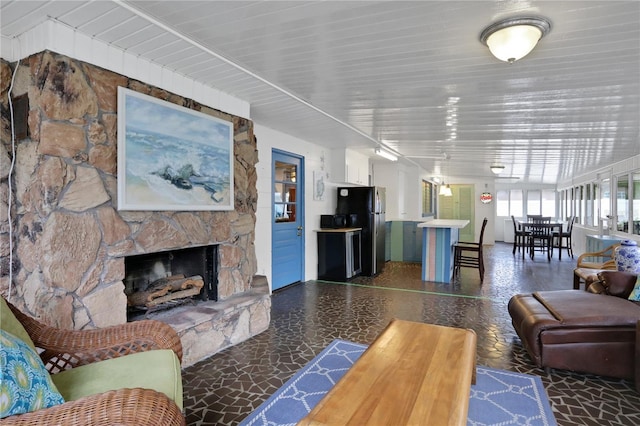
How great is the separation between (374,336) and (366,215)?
325 centimetres

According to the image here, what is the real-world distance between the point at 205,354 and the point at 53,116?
1997mm

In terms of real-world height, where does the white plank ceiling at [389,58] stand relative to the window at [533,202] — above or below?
above

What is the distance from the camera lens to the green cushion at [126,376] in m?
1.53

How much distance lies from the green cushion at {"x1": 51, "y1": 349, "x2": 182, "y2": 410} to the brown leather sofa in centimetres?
254

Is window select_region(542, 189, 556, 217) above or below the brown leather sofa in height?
above

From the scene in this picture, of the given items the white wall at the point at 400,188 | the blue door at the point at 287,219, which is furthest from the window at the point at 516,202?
the blue door at the point at 287,219

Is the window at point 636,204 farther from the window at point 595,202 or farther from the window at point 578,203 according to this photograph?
the window at point 578,203

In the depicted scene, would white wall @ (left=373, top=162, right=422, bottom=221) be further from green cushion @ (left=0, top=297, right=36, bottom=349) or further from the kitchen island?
green cushion @ (left=0, top=297, right=36, bottom=349)

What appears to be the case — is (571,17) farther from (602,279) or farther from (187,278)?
(187,278)

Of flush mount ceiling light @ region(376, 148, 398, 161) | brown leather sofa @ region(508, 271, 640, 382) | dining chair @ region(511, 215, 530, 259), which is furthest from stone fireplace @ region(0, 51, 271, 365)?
dining chair @ region(511, 215, 530, 259)

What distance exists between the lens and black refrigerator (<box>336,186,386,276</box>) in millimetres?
6379

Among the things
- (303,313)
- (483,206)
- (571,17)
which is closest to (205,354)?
(303,313)

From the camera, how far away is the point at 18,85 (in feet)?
7.25

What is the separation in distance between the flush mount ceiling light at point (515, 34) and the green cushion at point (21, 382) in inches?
105
